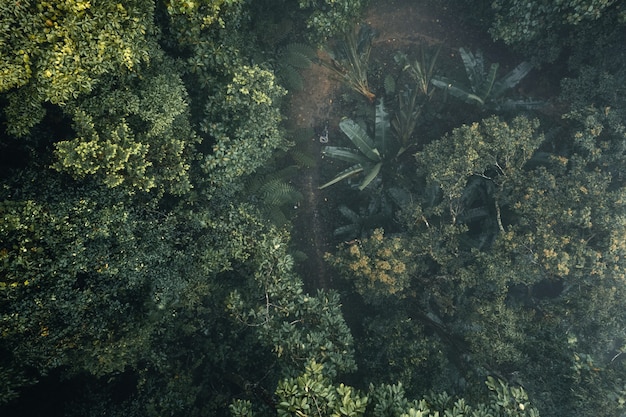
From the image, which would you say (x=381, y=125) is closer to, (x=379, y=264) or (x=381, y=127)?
(x=381, y=127)

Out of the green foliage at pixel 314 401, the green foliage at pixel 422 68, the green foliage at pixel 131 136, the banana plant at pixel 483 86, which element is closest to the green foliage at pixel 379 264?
the green foliage at pixel 314 401

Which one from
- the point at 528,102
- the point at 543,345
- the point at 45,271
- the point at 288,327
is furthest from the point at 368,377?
the point at 528,102

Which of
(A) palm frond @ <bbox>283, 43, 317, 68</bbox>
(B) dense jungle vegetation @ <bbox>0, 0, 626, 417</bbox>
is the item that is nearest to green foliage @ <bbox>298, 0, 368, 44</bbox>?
(B) dense jungle vegetation @ <bbox>0, 0, 626, 417</bbox>

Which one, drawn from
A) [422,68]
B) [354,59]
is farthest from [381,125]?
[422,68]

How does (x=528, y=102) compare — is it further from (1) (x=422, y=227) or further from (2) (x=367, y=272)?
(2) (x=367, y=272)

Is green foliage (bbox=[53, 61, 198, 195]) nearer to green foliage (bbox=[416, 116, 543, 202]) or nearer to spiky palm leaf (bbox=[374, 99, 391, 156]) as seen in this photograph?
spiky palm leaf (bbox=[374, 99, 391, 156])

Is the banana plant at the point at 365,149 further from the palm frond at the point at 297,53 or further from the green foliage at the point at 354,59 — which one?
the palm frond at the point at 297,53

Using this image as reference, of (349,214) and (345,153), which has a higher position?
(345,153)
